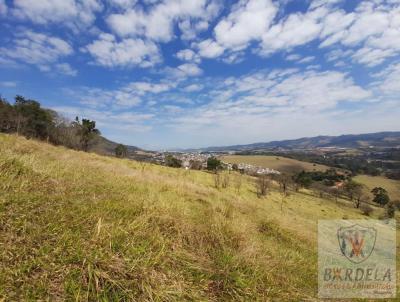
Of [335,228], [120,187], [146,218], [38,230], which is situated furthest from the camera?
[120,187]

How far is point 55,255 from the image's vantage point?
3217mm

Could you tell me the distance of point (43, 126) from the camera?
55.8 m

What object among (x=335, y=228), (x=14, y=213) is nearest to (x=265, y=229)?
(x=335, y=228)

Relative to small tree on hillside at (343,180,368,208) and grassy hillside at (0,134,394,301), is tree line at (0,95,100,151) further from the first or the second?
small tree on hillside at (343,180,368,208)

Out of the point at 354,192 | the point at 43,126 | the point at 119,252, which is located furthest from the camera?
the point at 354,192

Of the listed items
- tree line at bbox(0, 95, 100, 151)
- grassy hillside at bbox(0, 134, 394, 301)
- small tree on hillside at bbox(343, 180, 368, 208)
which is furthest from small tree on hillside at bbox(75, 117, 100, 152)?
→ small tree on hillside at bbox(343, 180, 368, 208)

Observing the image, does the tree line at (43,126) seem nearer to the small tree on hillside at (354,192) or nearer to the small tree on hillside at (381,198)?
the small tree on hillside at (354,192)

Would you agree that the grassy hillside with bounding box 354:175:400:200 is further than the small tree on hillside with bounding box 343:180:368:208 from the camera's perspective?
Yes

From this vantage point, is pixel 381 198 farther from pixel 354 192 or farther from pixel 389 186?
pixel 389 186

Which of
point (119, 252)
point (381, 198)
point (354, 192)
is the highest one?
point (119, 252)

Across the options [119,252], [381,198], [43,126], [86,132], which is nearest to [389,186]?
[381,198]

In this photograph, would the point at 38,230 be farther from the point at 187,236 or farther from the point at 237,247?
the point at 237,247

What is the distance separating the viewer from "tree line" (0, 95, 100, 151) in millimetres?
50688

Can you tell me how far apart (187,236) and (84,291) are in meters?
2.12
